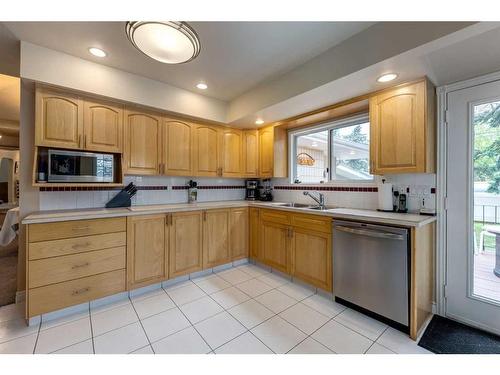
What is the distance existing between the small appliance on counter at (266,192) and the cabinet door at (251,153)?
0.34 meters

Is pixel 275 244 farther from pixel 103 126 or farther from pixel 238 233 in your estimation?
pixel 103 126

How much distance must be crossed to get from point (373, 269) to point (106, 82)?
3.20 m

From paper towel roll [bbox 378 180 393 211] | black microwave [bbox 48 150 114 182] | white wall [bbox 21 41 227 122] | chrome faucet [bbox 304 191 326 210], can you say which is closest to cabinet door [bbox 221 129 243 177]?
white wall [bbox 21 41 227 122]

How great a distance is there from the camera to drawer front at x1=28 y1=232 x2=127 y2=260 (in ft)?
5.80

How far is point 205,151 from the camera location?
3.11 meters

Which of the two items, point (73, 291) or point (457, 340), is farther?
point (73, 291)

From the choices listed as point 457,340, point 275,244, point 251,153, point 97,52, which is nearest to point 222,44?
point 97,52

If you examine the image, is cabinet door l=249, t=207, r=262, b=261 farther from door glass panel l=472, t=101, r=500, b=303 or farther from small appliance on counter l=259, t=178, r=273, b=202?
door glass panel l=472, t=101, r=500, b=303

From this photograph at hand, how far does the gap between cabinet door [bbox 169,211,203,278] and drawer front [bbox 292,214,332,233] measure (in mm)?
1221

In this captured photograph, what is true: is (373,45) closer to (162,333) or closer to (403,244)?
(403,244)

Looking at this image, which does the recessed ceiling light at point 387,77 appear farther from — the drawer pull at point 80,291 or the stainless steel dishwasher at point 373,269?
the drawer pull at point 80,291

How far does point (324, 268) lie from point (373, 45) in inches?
80.7

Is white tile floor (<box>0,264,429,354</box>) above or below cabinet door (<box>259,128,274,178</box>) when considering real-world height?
below
